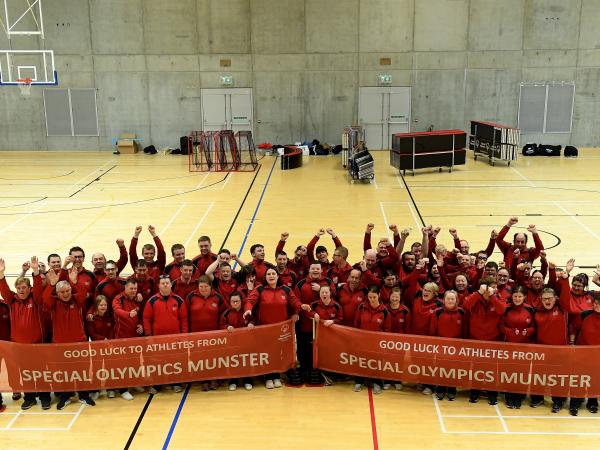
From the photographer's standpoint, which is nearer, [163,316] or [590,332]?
[590,332]

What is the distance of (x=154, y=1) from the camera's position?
3625 centimetres

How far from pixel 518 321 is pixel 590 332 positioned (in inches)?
42.1

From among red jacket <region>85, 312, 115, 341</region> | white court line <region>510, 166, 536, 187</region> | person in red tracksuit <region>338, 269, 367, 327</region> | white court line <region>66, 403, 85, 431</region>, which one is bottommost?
white court line <region>66, 403, 85, 431</region>

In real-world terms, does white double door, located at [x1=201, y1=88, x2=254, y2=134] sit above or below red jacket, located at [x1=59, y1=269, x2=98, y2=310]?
above

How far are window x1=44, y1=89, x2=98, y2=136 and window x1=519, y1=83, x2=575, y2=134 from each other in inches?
947

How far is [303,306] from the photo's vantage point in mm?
10930

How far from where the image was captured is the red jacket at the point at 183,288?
11625 mm

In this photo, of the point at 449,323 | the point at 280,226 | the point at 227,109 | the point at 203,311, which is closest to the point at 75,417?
the point at 203,311

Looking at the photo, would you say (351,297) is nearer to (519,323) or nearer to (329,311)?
(329,311)

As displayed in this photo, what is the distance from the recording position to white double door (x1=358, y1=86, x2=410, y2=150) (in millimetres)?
37062

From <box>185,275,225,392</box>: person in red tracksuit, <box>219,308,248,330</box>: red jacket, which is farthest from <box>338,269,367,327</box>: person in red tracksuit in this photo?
<box>185,275,225,392</box>: person in red tracksuit

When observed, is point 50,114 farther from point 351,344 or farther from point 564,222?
point 351,344

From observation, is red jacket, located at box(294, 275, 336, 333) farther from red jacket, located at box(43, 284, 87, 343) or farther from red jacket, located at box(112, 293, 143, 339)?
red jacket, located at box(43, 284, 87, 343)

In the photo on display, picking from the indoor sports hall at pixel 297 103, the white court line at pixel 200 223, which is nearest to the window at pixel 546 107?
the indoor sports hall at pixel 297 103
